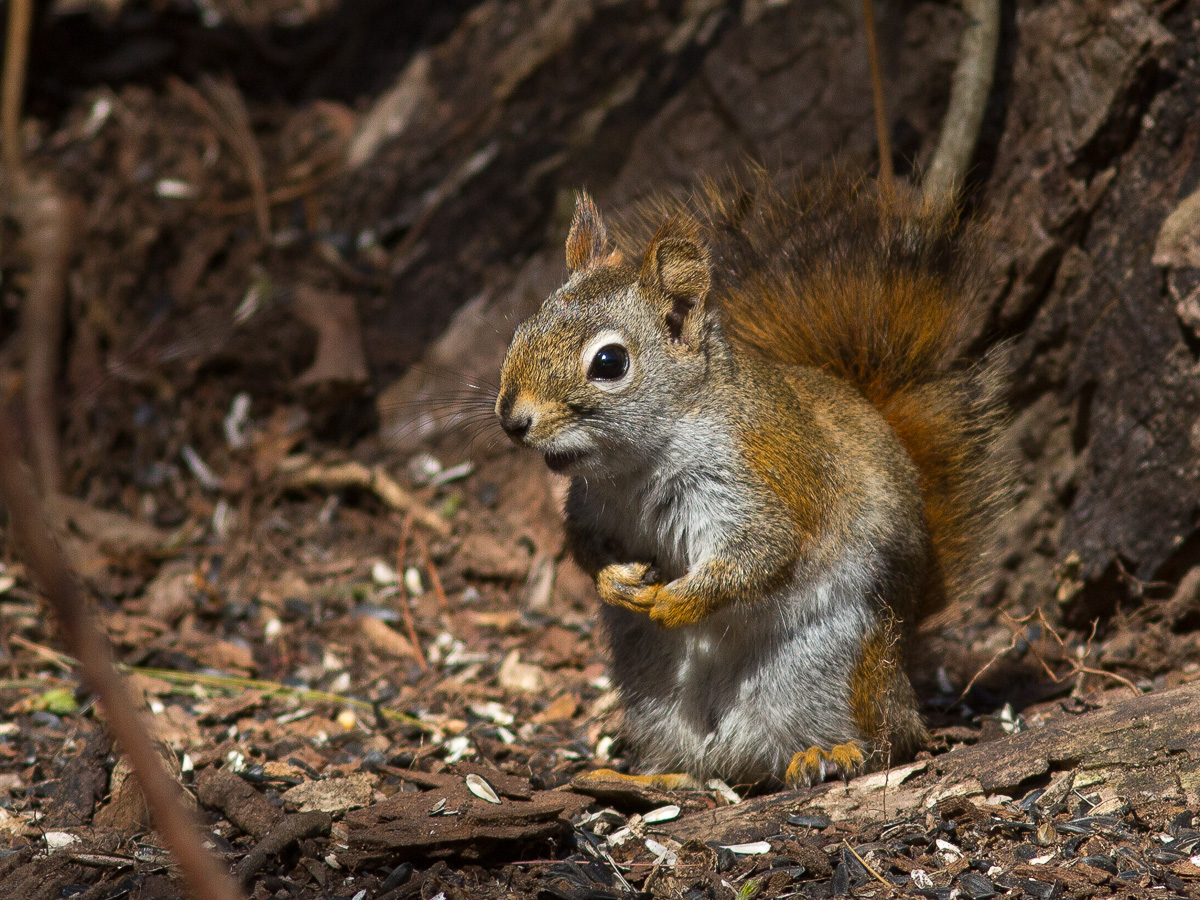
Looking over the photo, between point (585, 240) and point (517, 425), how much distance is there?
0.83 m

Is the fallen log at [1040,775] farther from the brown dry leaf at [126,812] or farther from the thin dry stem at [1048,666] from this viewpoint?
the brown dry leaf at [126,812]

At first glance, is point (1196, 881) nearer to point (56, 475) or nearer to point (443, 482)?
point (443, 482)

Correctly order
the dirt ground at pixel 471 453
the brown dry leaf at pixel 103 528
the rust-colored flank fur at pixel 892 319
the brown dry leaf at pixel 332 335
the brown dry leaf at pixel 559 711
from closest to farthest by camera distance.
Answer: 1. the dirt ground at pixel 471 453
2. the rust-colored flank fur at pixel 892 319
3. the brown dry leaf at pixel 559 711
4. the brown dry leaf at pixel 103 528
5. the brown dry leaf at pixel 332 335

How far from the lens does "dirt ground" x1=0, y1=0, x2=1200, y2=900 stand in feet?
8.03

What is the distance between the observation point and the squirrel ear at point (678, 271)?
2.70 meters

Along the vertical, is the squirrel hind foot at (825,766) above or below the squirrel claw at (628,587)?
below

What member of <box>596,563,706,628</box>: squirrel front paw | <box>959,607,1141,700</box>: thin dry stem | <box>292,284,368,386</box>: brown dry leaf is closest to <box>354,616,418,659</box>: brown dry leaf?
<box>292,284,368,386</box>: brown dry leaf

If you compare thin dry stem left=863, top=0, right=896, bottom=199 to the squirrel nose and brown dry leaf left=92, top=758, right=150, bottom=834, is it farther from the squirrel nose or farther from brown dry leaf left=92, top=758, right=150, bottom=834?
brown dry leaf left=92, top=758, right=150, bottom=834

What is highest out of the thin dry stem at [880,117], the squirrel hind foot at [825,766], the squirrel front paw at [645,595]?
the thin dry stem at [880,117]

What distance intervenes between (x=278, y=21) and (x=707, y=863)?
619 cm

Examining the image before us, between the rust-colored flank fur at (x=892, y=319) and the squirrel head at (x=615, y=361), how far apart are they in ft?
0.85

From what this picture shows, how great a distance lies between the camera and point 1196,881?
2.17 meters

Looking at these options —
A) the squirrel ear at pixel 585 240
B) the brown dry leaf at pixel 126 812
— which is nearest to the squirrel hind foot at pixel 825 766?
the squirrel ear at pixel 585 240

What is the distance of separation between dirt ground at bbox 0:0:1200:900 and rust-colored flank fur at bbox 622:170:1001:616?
0.28 metres
